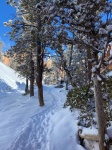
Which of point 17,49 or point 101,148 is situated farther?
point 17,49

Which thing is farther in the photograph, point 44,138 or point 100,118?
point 44,138

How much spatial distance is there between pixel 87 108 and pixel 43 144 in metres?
2.14

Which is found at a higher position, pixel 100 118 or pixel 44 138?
pixel 100 118

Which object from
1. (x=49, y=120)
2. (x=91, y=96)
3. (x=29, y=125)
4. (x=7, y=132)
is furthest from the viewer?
(x=49, y=120)

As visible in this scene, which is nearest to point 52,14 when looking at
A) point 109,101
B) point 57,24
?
point 57,24

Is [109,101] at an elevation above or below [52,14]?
below

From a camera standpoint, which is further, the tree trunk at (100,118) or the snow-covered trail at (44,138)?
the snow-covered trail at (44,138)

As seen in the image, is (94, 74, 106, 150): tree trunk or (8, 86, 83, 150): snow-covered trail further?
(8, 86, 83, 150): snow-covered trail

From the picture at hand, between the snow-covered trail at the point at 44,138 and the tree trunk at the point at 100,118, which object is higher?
the tree trunk at the point at 100,118

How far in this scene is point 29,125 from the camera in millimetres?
9781

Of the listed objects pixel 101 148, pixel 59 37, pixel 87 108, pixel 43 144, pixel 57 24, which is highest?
pixel 57 24

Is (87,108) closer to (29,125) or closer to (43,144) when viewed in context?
(43,144)

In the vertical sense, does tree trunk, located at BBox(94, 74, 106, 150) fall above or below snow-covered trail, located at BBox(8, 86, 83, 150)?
above

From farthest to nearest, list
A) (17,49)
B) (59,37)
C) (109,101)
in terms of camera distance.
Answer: (17,49), (109,101), (59,37)
